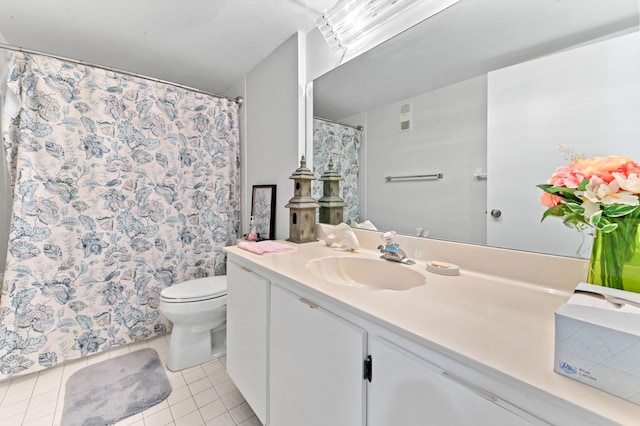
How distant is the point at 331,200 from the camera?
1.58 meters

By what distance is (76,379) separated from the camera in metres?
1.51

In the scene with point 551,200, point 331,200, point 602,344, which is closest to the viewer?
point 602,344

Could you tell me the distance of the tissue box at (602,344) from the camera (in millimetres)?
353

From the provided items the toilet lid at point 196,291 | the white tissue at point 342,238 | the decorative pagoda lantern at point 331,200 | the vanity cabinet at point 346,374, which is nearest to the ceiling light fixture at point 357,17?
the decorative pagoda lantern at point 331,200

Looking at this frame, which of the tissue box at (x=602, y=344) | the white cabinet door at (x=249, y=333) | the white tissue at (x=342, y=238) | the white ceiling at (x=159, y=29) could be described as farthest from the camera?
the white ceiling at (x=159, y=29)

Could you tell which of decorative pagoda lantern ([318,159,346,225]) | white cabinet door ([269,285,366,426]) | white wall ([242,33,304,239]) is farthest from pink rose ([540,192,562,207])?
white wall ([242,33,304,239])

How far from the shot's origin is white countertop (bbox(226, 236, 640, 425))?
0.38 meters

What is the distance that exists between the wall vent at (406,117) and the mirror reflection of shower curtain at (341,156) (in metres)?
0.25

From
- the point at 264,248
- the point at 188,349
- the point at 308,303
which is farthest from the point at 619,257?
the point at 188,349

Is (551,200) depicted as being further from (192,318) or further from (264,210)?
(192,318)

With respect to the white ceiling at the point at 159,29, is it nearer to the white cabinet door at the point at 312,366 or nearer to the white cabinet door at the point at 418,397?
the white cabinet door at the point at 312,366

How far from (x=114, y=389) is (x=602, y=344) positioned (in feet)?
6.69

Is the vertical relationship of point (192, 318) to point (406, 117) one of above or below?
below

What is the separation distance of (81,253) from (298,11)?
6.64ft
